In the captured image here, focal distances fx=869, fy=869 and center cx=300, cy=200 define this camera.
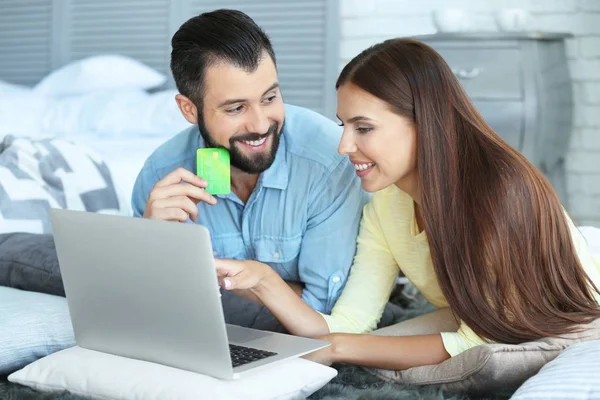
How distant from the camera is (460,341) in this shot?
1595 millimetres

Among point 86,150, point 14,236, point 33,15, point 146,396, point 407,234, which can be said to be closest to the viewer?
point 146,396

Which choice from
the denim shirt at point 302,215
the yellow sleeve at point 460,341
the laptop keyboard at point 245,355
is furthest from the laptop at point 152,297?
the denim shirt at point 302,215

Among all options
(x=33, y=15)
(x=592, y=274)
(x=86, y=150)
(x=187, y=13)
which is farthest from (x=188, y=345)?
(x=33, y=15)

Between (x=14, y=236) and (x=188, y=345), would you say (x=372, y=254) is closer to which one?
(x=188, y=345)

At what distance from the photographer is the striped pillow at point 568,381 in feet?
3.99

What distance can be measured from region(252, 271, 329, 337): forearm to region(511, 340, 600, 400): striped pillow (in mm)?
517

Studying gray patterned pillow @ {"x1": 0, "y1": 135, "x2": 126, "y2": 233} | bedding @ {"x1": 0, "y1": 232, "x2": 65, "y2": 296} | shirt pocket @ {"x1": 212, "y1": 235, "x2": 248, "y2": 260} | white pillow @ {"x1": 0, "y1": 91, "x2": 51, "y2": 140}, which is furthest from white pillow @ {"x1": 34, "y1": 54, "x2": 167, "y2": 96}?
shirt pocket @ {"x1": 212, "y1": 235, "x2": 248, "y2": 260}

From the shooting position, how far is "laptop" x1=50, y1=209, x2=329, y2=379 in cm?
129

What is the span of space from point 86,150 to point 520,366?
1533 mm

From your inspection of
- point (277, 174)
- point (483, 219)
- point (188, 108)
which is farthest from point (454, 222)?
point (188, 108)

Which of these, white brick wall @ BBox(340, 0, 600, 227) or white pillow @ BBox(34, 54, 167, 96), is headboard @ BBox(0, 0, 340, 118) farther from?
white brick wall @ BBox(340, 0, 600, 227)

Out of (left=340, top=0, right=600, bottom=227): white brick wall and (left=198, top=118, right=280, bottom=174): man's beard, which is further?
(left=340, top=0, right=600, bottom=227): white brick wall

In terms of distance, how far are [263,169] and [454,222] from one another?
490mm

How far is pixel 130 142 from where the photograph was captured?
3.30 meters
